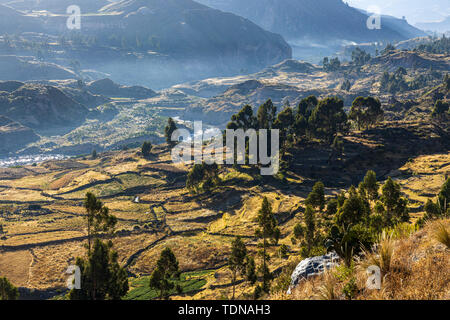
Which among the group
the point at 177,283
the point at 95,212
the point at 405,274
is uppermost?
the point at 405,274

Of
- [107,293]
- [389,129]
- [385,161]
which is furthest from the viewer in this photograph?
[389,129]

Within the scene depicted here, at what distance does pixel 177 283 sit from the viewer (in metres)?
60.7

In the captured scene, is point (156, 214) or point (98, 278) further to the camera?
point (156, 214)

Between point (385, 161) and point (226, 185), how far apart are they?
67778 millimetres

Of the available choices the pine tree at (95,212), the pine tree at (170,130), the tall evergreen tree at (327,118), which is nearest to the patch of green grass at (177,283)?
the pine tree at (95,212)

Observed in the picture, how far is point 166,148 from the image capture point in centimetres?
18500

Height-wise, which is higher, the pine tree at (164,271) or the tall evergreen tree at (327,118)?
the tall evergreen tree at (327,118)

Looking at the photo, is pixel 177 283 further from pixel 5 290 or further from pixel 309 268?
pixel 309 268

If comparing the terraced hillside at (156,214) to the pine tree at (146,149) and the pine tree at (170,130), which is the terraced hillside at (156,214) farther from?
the pine tree at (170,130)

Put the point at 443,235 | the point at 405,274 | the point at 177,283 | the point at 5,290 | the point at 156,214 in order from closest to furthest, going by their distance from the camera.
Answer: the point at 405,274 → the point at 443,235 → the point at 5,290 → the point at 177,283 → the point at 156,214

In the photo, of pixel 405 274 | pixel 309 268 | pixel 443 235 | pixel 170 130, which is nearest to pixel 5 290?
pixel 309 268

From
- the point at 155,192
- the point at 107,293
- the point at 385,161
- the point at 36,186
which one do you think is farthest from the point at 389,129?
the point at 36,186

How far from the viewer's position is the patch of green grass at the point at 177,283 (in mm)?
57656
